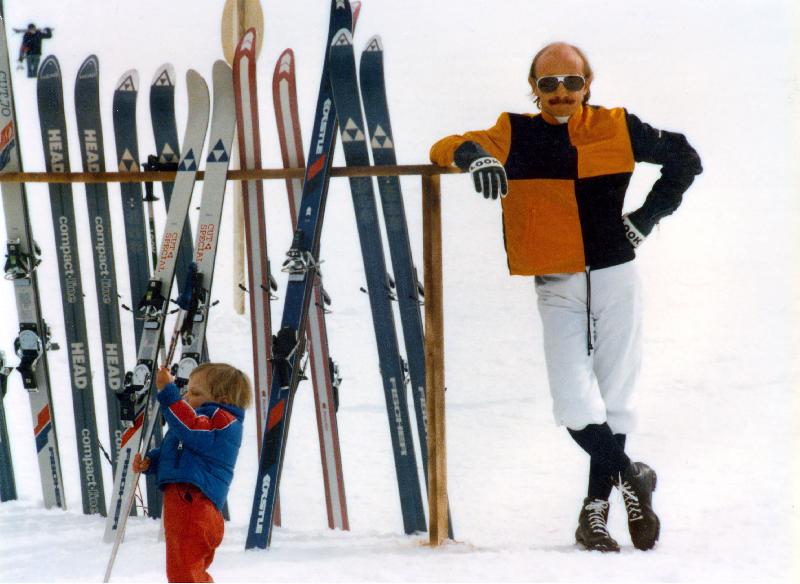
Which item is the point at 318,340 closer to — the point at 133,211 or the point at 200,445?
the point at 133,211

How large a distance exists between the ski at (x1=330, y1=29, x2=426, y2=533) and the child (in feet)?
3.28

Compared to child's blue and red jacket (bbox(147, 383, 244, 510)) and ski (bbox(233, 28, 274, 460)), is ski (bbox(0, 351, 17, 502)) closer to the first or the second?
ski (bbox(233, 28, 274, 460))

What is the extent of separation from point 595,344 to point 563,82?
896 millimetres

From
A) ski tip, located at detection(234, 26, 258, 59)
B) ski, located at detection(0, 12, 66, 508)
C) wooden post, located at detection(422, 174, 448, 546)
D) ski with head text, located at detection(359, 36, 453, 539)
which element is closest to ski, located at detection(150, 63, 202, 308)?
ski tip, located at detection(234, 26, 258, 59)

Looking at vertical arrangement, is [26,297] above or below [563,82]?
below

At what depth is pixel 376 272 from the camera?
3711 mm

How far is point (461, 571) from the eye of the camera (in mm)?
3197

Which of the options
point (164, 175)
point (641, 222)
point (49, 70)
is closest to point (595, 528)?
point (641, 222)

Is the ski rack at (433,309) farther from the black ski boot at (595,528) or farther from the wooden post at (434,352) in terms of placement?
the black ski boot at (595,528)

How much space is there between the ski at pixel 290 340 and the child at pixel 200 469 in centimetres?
62

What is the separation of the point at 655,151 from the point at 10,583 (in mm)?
2643

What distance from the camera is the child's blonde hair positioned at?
9.20 ft

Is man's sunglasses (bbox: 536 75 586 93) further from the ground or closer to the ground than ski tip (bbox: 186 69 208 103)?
closer to the ground

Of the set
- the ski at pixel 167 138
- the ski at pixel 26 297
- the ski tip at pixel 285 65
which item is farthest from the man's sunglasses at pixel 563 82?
the ski at pixel 26 297
